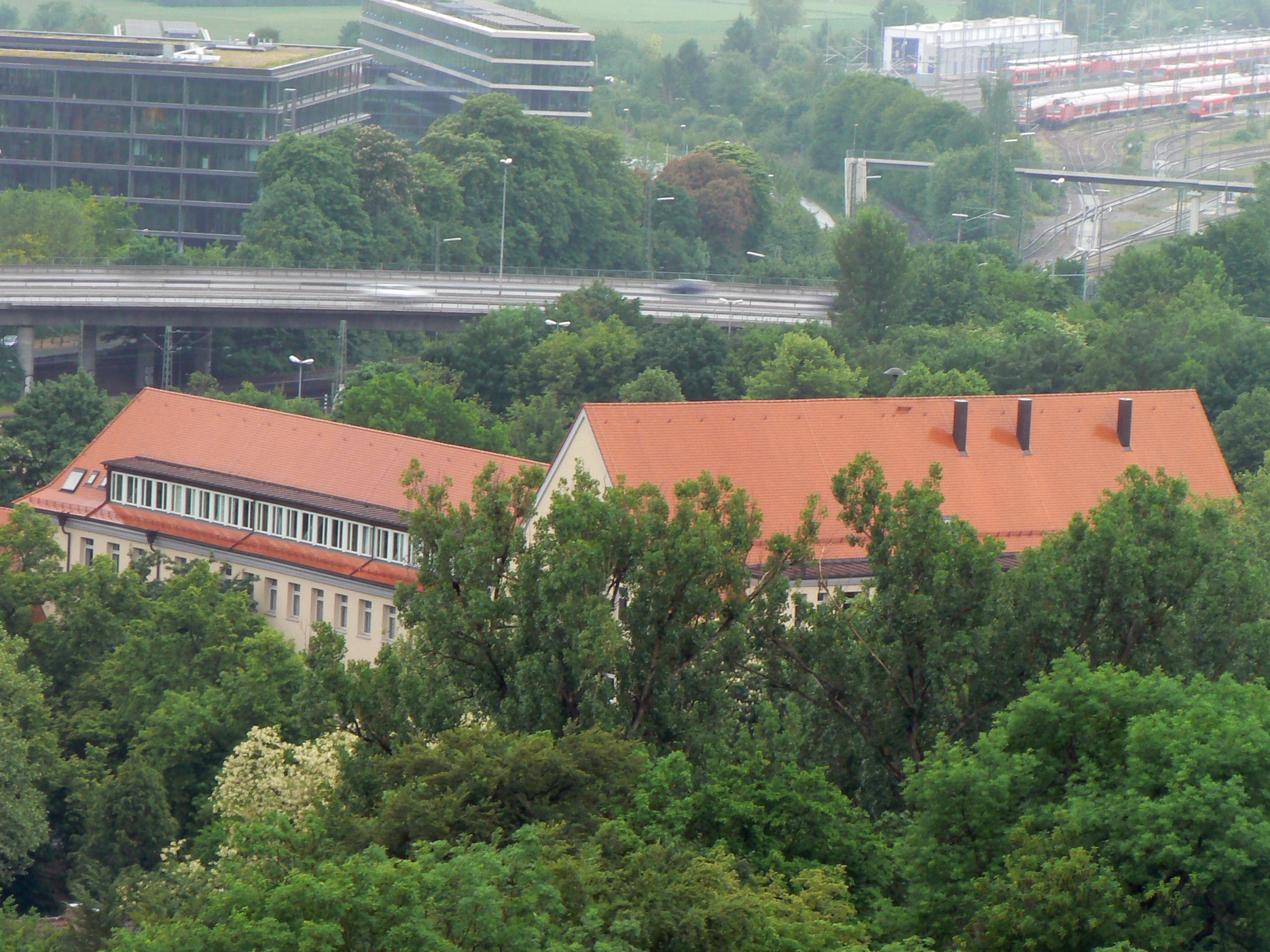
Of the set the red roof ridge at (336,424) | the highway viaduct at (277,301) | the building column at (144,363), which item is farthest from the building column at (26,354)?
the red roof ridge at (336,424)

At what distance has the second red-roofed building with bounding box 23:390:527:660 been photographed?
6800 centimetres

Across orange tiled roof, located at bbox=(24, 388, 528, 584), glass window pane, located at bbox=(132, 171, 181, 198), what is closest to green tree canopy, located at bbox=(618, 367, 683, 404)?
orange tiled roof, located at bbox=(24, 388, 528, 584)

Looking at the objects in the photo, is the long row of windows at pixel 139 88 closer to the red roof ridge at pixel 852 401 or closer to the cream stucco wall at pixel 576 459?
the red roof ridge at pixel 852 401

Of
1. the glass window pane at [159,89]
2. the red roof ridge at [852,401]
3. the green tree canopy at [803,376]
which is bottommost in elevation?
the green tree canopy at [803,376]

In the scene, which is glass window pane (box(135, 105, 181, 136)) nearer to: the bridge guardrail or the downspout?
the bridge guardrail

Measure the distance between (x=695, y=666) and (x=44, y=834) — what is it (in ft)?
67.9

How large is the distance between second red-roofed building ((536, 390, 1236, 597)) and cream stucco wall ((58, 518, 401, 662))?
359 inches

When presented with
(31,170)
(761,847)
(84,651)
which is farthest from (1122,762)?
(31,170)

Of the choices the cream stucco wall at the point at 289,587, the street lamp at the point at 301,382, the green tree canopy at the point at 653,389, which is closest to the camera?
the cream stucco wall at the point at 289,587

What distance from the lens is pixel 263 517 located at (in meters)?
71.4

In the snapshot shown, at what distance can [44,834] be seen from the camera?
54469 mm

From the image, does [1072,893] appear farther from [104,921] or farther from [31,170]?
[31,170]

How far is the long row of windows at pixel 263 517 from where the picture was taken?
6825cm

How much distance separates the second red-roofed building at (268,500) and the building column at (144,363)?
39.1 meters
